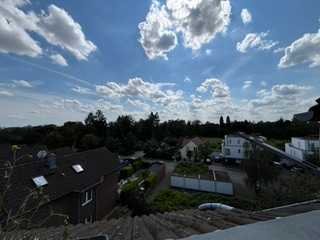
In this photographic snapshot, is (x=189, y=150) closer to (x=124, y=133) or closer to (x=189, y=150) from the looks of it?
(x=189, y=150)

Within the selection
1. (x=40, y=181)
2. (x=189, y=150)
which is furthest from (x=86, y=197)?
(x=189, y=150)

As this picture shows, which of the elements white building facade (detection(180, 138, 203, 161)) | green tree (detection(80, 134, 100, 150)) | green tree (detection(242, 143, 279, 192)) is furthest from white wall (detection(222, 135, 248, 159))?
green tree (detection(80, 134, 100, 150))

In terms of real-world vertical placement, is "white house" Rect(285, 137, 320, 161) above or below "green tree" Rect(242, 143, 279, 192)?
above

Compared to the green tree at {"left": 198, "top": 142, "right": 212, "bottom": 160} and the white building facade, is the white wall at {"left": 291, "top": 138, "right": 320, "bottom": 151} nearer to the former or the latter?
the green tree at {"left": 198, "top": 142, "right": 212, "bottom": 160}

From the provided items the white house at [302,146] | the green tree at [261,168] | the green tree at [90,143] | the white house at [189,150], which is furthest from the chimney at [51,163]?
the green tree at [90,143]

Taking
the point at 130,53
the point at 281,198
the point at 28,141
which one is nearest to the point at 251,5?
the point at 130,53
